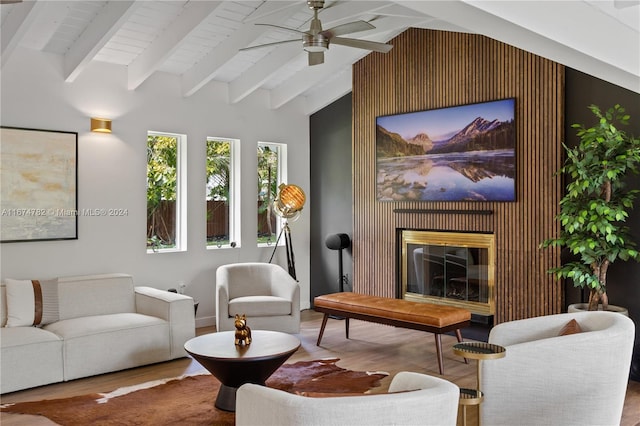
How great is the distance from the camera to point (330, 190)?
7.71 metres

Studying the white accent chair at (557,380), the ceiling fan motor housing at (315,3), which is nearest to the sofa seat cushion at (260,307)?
the ceiling fan motor housing at (315,3)

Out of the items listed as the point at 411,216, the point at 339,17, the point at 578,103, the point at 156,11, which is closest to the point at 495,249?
the point at 411,216

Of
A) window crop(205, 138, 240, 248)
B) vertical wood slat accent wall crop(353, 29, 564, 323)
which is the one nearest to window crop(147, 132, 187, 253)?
window crop(205, 138, 240, 248)

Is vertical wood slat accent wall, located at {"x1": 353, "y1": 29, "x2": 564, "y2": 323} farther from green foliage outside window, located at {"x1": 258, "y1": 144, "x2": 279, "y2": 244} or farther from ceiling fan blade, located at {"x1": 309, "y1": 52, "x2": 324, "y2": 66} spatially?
ceiling fan blade, located at {"x1": 309, "y1": 52, "x2": 324, "y2": 66}

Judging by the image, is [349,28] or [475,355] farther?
[349,28]

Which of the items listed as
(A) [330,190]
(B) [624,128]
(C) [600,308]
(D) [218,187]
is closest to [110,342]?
(D) [218,187]

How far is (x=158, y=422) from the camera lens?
12.5 ft

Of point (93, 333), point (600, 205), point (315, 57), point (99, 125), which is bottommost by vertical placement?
point (93, 333)

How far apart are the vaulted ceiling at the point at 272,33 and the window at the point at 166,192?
0.64 metres

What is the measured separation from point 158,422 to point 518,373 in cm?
227

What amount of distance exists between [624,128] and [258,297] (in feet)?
12.4

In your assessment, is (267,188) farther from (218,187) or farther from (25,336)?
(25,336)

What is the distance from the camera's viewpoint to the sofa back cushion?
5238 mm

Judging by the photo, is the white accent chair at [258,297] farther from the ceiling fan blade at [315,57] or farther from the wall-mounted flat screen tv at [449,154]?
the ceiling fan blade at [315,57]
